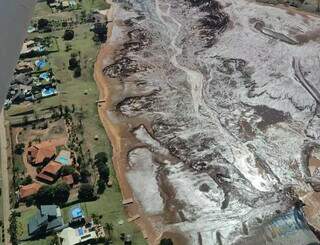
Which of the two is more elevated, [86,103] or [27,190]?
[86,103]

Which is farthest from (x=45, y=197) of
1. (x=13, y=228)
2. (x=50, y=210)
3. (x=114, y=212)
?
(x=114, y=212)

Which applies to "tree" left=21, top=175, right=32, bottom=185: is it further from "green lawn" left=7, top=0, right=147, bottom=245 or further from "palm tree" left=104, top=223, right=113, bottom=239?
"palm tree" left=104, top=223, right=113, bottom=239

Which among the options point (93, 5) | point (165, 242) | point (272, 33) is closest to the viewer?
point (165, 242)

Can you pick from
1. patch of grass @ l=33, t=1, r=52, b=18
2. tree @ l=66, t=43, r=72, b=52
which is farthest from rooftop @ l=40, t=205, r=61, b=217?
patch of grass @ l=33, t=1, r=52, b=18

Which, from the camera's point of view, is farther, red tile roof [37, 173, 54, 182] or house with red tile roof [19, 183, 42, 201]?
red tile roof [37, 173, 54, 182]

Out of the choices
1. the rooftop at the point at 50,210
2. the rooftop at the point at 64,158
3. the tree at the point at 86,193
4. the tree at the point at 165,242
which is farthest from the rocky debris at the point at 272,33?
the rooftop at the point at 50,210

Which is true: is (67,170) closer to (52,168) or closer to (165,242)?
(52,168)
